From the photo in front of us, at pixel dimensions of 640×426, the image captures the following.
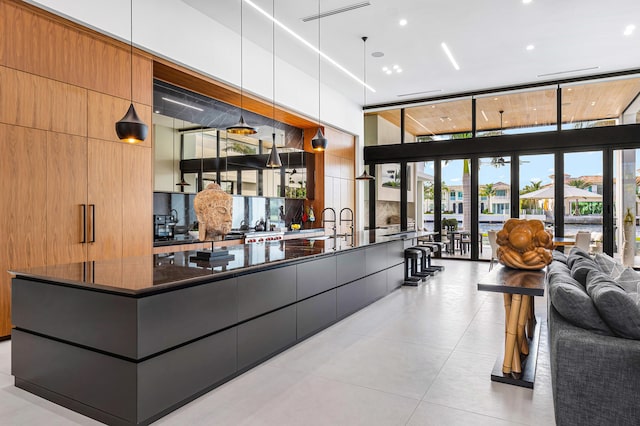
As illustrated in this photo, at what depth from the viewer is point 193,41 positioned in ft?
17.8

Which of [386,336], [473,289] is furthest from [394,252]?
[386,336]

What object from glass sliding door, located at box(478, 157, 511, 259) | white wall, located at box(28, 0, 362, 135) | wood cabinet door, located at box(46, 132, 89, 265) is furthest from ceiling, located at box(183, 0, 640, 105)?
wood cabinet door, located at box(46, 132, 89, 265)

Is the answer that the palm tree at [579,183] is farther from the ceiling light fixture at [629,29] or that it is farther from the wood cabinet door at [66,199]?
the wood cabinet door at [66,199]

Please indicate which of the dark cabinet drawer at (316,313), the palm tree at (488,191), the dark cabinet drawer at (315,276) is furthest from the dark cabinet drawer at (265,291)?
the palm tree at (488,191)

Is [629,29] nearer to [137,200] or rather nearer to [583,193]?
[583,193]

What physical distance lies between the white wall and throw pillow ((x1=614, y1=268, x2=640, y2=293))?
5.23 meters

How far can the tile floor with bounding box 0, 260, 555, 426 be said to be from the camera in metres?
2.39

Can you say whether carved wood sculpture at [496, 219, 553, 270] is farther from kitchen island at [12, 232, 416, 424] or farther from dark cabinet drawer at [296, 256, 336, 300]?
kitchen island at [12, 232, 416, 424]

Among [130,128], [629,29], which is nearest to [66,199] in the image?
[130,128]

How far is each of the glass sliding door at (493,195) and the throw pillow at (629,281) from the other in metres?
6.72

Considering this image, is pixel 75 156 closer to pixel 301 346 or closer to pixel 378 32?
pixel 301 346

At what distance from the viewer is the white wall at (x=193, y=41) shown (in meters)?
4.27

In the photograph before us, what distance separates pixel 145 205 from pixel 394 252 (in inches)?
141

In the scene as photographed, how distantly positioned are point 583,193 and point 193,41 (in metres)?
8.30
